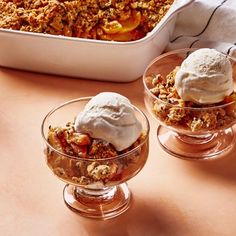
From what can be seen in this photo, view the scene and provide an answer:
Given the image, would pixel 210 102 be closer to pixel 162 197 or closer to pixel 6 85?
pixel 162 197

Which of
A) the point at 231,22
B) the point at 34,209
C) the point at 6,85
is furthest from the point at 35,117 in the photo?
the point at 231,22

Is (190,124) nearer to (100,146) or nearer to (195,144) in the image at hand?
(195,144)

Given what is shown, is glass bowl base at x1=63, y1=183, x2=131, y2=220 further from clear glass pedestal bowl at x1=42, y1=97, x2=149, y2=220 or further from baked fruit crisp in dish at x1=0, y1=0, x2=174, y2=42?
baked fruit crisp in dish at x1=0, y1=0, x2=174, y2=42

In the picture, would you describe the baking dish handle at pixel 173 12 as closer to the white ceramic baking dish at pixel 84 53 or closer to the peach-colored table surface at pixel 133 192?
the white ceramic baking dish at pixel 84 53

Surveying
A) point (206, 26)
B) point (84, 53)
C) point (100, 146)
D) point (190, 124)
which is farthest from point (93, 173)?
point (206, 26)

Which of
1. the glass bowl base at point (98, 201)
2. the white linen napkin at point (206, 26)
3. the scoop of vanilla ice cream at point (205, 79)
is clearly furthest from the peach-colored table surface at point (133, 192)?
the white linen napkin at point (206, 26)

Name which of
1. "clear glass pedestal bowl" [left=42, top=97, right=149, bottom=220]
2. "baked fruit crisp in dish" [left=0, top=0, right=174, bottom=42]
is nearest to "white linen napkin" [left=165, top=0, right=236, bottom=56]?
"baked fruit crisp in dish" [left=0, top=0, right=174, bottom=42]
